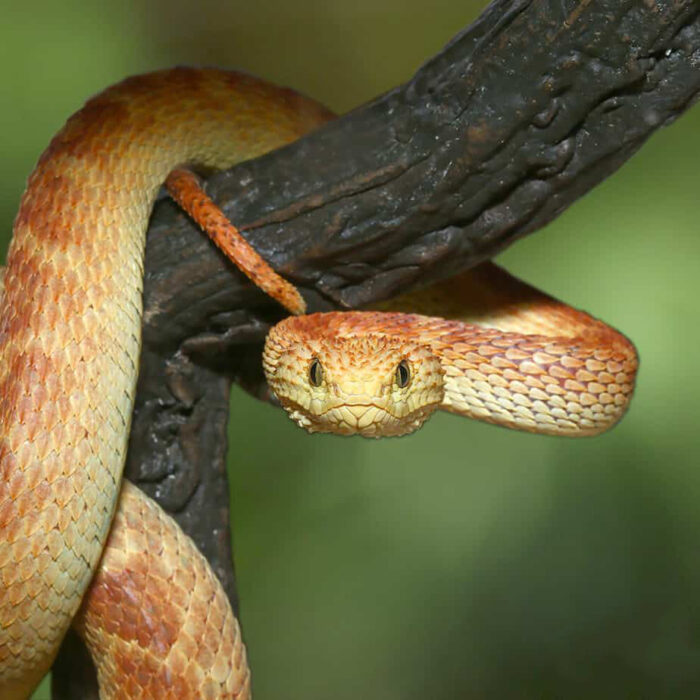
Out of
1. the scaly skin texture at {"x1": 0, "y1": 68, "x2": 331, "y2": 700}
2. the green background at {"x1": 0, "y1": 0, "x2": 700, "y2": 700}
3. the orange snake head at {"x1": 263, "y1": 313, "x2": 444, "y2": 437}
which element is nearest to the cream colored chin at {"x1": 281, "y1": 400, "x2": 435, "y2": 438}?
the orange snake head at {"x1": 263, "y1": 313, "x2": 444, "y2": 437}

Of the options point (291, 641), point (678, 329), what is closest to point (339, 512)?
point (291, 641)

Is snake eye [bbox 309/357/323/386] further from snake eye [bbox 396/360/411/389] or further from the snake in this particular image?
snake eye [bbox 396/360/411/389]

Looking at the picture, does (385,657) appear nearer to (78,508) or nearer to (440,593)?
(440,593)

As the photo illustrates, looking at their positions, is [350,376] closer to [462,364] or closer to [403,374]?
[403,374]

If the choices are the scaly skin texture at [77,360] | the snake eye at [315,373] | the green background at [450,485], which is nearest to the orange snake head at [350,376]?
the snake eye at [315,373]

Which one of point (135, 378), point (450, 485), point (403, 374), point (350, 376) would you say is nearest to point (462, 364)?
point (403, 374)

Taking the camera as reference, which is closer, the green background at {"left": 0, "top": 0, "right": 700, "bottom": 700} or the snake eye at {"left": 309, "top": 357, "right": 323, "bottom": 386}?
the snake eye at {"left": 309, "top": 357, "right": 323, "bottom": 386}

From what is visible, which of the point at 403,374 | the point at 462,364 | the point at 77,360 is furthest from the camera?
the point at 462,364
